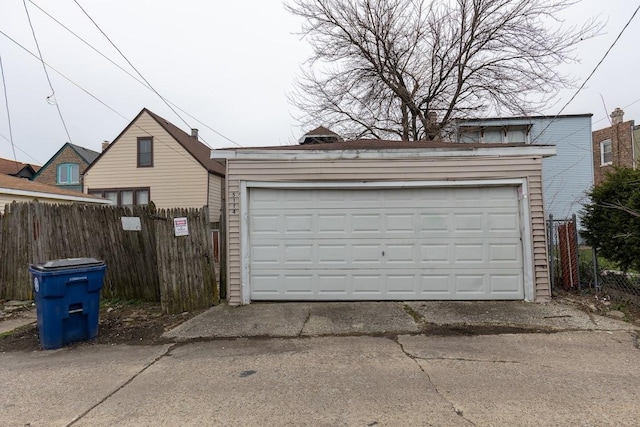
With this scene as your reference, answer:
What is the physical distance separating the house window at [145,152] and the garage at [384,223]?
14835 mm

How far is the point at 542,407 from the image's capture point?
3.12 meters

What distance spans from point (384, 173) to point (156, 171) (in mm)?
16142

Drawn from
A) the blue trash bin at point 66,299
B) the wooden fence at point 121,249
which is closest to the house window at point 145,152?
the wooden fence at point 121,249

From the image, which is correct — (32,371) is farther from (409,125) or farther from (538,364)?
(409,125)

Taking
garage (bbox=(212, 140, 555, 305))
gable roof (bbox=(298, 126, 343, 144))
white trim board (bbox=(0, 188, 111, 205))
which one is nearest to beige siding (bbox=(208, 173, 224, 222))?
white trim board (bbox=(0, 188, 111, 205))

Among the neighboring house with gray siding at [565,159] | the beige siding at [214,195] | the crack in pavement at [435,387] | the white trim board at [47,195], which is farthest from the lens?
the beige siding at [214,195]

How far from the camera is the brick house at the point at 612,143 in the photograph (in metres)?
18.3

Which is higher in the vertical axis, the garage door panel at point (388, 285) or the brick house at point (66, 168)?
the brick house at point (66, 168)

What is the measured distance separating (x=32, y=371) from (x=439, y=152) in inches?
258

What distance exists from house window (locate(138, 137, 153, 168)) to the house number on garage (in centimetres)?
1502

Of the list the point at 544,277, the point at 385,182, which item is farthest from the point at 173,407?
the point at 544,277

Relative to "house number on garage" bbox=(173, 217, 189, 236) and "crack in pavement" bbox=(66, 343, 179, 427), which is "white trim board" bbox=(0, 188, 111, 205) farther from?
"crack in pavement" bbox=(66, 343, 179, 427)

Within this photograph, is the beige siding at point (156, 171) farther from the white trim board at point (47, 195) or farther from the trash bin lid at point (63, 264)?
the trash bin lid at point (63, 264)

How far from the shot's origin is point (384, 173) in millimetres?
6828
